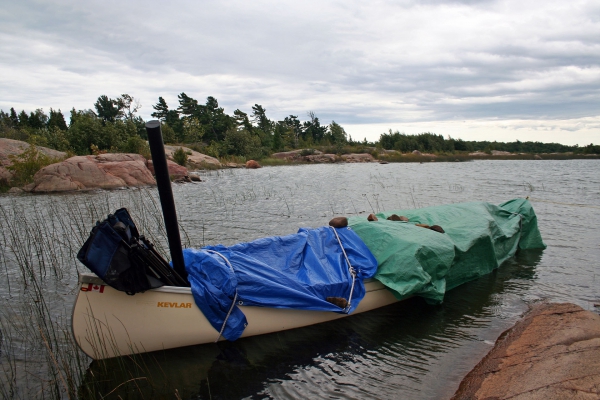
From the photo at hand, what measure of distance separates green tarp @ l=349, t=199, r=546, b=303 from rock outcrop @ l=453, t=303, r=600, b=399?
123 cm

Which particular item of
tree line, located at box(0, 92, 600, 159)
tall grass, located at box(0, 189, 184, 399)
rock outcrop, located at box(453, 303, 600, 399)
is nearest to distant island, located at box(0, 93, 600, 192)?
tree line, located at box(0, 92, 600, 159)

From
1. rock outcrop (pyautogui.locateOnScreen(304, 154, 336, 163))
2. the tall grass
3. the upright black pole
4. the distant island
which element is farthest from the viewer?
rock outcrop (pyautogui.locateOnScreen(304, 154, 336, 163))

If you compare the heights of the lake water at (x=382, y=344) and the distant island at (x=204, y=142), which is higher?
the distant island at (x=204, y=142)

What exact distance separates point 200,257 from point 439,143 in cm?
7875

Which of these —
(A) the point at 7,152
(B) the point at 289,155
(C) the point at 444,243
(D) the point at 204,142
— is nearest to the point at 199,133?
(D) the point at 204,142

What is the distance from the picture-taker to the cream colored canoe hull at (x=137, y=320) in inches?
168

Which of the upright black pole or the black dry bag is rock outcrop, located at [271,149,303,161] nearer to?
the upright black pole

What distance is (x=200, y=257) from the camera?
5.02 metres

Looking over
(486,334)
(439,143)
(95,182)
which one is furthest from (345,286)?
(439,143)

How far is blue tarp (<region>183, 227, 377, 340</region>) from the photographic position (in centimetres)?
471

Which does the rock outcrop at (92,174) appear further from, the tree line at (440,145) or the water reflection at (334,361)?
the tree line at (440,145)

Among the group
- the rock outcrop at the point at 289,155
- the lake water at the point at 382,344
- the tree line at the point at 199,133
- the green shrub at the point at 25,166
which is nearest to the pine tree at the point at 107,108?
the tree line at the point at 199,133

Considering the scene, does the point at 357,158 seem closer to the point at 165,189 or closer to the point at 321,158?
the point at 321,158

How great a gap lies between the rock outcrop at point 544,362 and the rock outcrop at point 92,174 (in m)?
19.3
